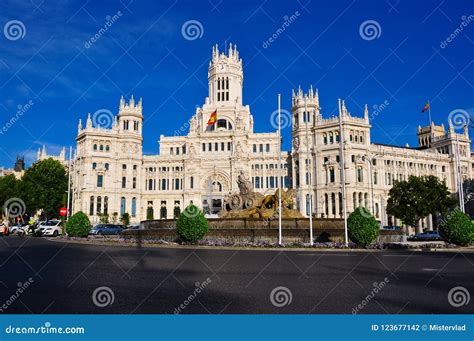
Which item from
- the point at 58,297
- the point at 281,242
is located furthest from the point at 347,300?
the point at 281,242

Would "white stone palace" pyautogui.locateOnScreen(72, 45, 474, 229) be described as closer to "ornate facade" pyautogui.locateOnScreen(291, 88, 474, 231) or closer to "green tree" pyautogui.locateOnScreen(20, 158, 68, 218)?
"ornate facade" pyautogui.locateOnScreen(291, 88, 474, 231)

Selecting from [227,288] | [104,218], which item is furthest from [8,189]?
[227,288]

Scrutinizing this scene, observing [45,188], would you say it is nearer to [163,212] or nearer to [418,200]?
[163,212]

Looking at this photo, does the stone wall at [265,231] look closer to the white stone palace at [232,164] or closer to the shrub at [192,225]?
the shrub at [192,225]

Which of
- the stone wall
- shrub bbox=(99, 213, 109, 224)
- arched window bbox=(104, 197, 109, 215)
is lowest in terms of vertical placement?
the stone wall

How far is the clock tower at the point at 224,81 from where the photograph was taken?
105m

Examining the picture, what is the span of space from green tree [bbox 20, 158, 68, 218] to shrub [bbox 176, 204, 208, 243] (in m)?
60.7

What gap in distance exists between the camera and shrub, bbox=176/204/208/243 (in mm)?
28578

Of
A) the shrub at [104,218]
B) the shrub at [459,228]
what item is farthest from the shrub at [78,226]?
the shrub at [104,218]

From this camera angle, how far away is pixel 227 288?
1086cm

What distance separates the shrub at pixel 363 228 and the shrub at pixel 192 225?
9.59m

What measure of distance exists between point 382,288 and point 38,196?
8188 cm

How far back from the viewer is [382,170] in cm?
8512

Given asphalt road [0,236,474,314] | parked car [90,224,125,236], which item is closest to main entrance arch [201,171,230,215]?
parked car [90,224,125,236]
